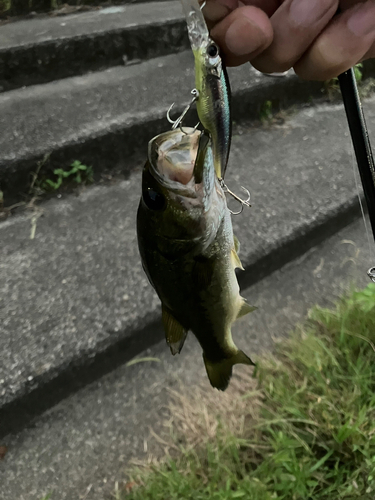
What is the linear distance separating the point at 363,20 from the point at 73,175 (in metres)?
1.62

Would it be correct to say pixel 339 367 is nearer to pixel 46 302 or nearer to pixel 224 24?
pixel 46 302

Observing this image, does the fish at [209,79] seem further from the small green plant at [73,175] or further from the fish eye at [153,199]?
the small green plant at [73,175]

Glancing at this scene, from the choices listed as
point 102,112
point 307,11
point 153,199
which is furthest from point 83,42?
point 153,199

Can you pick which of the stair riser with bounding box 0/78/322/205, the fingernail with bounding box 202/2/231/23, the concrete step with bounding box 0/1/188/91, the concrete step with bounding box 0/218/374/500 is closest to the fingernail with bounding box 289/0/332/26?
the fingernail with bounding box 202/2/231/23

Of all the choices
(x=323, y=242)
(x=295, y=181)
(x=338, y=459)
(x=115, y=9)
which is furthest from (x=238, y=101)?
(x=338, y=459)

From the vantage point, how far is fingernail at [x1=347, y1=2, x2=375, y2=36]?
0.80 meters

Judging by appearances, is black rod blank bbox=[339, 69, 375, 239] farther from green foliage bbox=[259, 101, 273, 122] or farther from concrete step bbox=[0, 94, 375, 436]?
green foliage bbox=[259, 101, 273, 122]

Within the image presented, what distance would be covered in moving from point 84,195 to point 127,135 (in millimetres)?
397

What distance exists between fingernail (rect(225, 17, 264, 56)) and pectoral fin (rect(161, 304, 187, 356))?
1.77 feet

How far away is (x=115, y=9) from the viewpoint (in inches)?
118

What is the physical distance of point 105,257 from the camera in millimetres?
1838

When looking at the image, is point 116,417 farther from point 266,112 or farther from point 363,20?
point 266,112

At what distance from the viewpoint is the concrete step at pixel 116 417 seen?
4.66ft

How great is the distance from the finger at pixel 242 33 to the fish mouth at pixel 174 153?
20 centimetres
